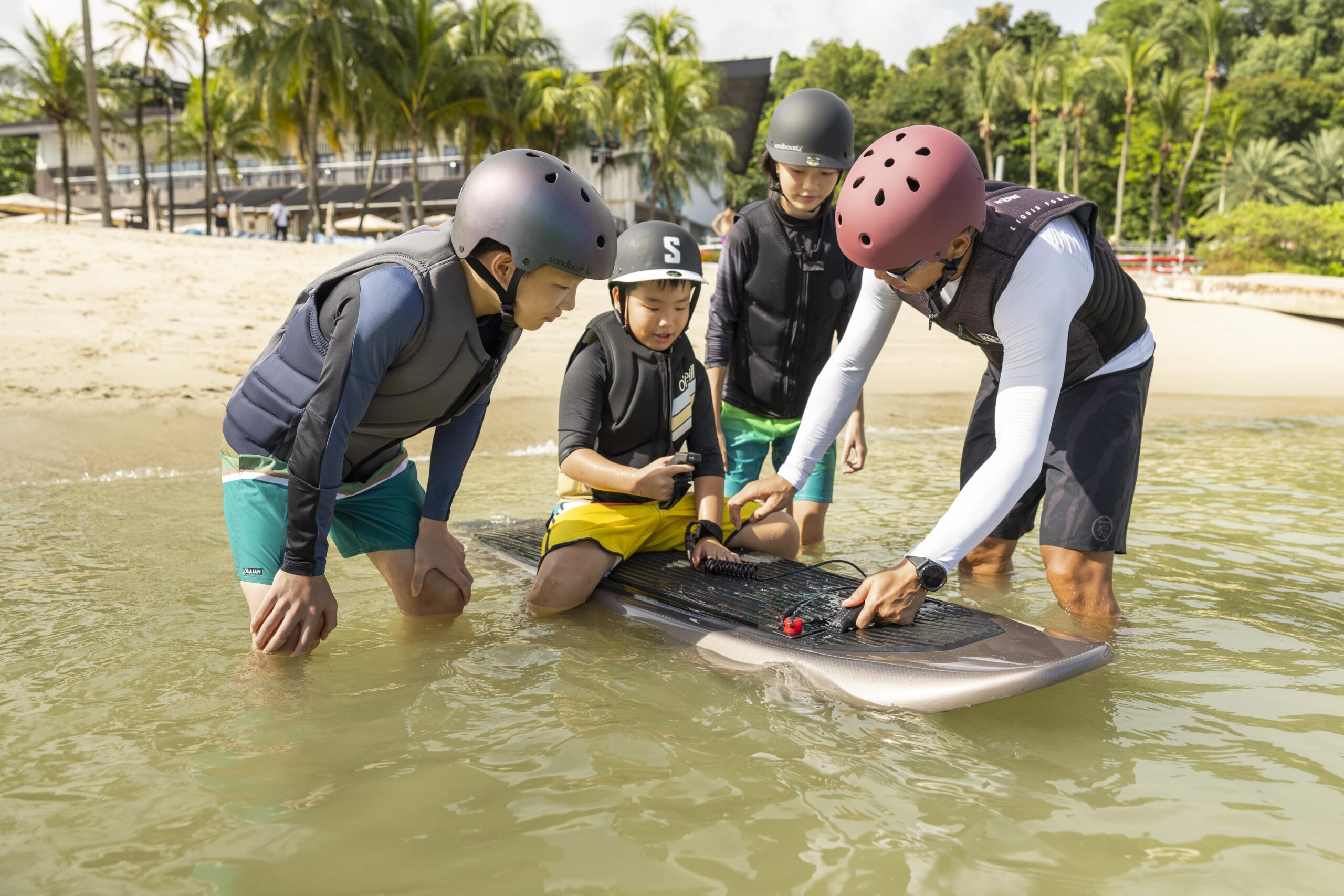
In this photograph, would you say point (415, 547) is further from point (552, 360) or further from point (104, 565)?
point (552, 360)

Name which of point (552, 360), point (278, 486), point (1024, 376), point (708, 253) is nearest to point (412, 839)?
point (278, 486)

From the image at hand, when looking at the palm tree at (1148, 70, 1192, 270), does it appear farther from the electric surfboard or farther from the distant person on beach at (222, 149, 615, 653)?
the distant person on beach at (222, 149, 615, 653)

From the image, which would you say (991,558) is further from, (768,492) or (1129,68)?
(1129,68)

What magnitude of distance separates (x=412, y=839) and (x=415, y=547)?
5.09 feet

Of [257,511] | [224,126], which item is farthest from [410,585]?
[224,126]

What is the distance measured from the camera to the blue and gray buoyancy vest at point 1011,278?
302cm

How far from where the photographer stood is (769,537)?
443 cm

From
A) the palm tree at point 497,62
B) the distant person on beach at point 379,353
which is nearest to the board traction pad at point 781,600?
the distant person on beach at point 379,353

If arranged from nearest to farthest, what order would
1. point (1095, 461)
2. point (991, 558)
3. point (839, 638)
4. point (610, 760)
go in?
point (610, 760)
point (839, 638)
point (1095, 461)
point (991, 558)

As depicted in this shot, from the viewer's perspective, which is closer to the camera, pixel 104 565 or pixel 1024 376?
pixel 1024 376

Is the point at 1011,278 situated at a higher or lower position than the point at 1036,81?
lower

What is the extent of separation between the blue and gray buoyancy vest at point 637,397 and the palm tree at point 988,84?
1805 inches

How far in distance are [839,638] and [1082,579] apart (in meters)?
1.02

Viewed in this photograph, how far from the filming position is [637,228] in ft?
13.1
